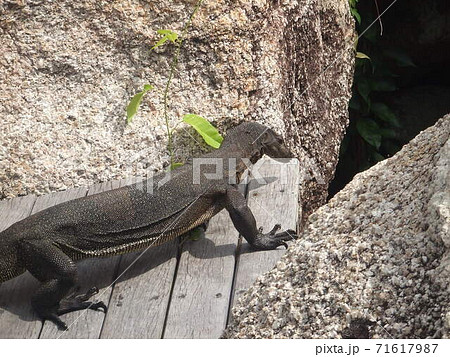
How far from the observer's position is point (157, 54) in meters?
5.68

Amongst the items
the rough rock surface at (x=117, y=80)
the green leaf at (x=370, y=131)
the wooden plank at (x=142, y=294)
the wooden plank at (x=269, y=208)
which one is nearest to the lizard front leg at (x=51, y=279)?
the wooden plank at (x=142, y=294)

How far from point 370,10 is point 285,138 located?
356cm

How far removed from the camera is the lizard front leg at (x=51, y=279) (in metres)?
4.19

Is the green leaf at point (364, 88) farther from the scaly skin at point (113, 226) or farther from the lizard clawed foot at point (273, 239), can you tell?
the lizard clawed foot at point (273, 239)

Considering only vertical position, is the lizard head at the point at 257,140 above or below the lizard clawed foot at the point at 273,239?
above

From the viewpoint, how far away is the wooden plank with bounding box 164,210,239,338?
12.9 feet

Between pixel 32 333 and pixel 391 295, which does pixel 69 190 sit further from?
pixel 391 295

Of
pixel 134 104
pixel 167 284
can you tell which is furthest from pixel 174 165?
pixel 167 284

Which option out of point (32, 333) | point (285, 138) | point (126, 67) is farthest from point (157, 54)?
point (32, 333)

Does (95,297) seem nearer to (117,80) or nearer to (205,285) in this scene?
(205,285)

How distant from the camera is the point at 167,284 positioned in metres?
4.32

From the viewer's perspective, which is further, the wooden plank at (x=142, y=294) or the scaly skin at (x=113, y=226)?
the scaly skin at (x=113, y=226)

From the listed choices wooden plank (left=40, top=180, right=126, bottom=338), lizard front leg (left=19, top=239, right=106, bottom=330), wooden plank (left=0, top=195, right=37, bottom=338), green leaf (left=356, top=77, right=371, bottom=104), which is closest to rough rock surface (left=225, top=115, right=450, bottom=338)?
wooden plank (left=40, top=180, right=126, bottom=338)

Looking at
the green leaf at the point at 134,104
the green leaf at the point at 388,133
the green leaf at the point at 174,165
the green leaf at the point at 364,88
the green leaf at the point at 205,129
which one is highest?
the green leaf at the point at 134,104
